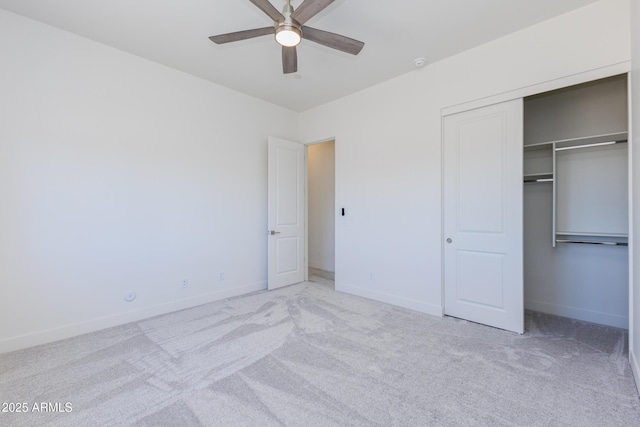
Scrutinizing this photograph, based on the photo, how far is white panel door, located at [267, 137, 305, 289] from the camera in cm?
432

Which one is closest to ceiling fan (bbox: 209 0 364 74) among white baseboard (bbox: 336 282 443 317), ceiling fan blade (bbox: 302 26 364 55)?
ceiling fan blade (bbox: 302 26 364 55)

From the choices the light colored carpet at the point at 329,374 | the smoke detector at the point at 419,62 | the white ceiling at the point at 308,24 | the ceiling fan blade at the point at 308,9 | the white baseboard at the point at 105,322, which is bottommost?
the light colored carpet at the point at 329,374

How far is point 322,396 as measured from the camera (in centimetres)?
184

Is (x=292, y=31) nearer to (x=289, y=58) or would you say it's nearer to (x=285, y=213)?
(x=289, y=58)

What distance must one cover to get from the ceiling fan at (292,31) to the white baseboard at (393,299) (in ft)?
9.22

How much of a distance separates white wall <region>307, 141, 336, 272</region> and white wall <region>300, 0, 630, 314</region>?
110cm

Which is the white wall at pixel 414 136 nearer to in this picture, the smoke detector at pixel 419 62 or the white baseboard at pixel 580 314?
the smoke detector at pixel 419 62

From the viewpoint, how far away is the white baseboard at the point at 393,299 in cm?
325

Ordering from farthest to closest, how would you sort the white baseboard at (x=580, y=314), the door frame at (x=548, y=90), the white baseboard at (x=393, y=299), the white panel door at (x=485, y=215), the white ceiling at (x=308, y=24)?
the white baseboard at (x=393, y=299), the white baseboard at (x=580, y=314), the white panel door at (x=485, y=215), the white ceiling at (x=308, y=24), the door frame at (x=548, y=90)

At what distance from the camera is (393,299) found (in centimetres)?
360

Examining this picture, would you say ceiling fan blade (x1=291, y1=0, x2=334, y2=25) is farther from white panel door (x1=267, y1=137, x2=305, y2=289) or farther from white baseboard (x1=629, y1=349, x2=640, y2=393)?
white baseboard (x1=629, y1=349, x2=640, y2=393)

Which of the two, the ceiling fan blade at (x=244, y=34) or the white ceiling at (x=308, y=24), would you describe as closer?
the ceiling fan blade at (x=244, y=34)

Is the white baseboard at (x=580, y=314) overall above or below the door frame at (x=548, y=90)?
below

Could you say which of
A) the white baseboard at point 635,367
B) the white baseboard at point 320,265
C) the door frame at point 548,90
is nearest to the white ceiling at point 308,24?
the door frame at point 548,90
